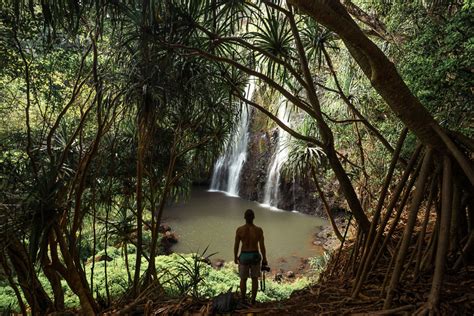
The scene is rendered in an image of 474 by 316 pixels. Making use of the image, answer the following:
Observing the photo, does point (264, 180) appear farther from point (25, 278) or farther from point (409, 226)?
point (409, 226)

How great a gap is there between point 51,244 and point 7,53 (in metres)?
1.99

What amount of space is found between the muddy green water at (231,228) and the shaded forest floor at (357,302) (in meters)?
5.36

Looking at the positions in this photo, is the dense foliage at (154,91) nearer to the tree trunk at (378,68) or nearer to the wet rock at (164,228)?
the tree trunk at (378,68)

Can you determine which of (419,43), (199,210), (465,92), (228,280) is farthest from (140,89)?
(199,210)

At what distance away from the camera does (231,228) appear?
11.2 m

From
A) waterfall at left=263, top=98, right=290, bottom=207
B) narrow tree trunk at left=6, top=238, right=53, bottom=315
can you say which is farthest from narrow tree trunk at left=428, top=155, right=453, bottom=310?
waterfall at left=263, top=98, right=290, bottom=207

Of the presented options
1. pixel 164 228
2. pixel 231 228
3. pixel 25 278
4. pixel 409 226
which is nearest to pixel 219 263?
pixel 231 228

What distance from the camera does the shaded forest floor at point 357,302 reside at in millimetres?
1882

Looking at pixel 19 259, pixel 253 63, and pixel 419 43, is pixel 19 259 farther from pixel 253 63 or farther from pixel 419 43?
pixel 419 43

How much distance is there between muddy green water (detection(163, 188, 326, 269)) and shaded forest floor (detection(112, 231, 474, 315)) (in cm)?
536

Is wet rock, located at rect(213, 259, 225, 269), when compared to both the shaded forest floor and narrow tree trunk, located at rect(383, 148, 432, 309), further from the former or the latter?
narrow tree trunk, located at rect(383, 148, 432, 309)

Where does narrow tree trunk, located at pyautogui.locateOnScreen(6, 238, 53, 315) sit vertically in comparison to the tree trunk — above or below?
below

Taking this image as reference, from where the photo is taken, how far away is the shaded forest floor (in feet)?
6.17

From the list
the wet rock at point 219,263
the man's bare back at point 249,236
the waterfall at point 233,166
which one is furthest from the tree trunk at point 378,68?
the waterfall at point 233,166
